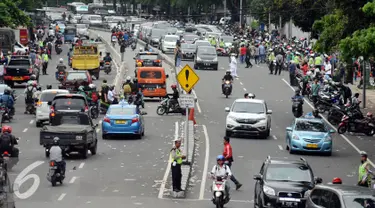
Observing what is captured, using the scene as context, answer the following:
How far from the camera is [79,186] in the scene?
3186cm

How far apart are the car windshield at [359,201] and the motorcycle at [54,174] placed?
11.8 m

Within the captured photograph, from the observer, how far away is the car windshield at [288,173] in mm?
27870

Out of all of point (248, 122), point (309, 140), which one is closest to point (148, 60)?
point (248, 122)

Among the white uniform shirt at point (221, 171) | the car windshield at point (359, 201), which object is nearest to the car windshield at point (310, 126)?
the white uniform shirt at point (221, 171)

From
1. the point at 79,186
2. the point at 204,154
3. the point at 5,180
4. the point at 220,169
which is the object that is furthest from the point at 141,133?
the point at 5,180

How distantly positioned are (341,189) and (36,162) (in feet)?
52.6

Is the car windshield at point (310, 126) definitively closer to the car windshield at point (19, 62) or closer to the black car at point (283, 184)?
the black car at point (283, 184)

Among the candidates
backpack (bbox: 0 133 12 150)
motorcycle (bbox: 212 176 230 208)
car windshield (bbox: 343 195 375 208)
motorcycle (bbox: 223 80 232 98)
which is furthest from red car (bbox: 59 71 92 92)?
car windshield (bbox: 343 195 375 208)

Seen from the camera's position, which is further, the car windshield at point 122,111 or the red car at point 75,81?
the red car at point 75,81

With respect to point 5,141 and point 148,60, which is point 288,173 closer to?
point 5,141

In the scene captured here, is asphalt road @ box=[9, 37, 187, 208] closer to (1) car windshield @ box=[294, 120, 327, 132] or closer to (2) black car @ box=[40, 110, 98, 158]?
(2) black car @ box=[40, 110, 98, 158]

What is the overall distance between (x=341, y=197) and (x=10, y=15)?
2244 inches

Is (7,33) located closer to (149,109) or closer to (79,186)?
(149,109)

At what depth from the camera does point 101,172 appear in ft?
114
